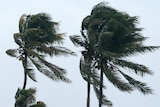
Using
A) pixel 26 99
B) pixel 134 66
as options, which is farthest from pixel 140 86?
pixel 26 99

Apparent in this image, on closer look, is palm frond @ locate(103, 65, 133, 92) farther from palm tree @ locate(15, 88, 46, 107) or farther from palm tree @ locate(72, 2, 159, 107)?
palm tree @ locate(15, 88, 46, 107)

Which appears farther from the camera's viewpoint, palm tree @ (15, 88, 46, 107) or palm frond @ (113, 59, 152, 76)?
palm frond @ (113, 59, 152, 76)

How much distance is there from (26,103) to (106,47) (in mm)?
6736

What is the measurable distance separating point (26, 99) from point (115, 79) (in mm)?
6107

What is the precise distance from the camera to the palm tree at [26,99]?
139ft

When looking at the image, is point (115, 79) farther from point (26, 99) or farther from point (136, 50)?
point (26, 99)

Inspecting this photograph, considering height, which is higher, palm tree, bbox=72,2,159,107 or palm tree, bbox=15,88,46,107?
palm tree, bbox=72,2,159,107

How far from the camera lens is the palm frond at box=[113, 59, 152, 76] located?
44.9 m

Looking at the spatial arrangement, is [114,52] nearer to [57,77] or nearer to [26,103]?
[57,77]

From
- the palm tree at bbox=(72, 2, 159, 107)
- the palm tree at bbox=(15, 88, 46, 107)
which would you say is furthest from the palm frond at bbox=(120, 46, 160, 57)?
the palm tree at bbox=(15, 88, 46, 107)

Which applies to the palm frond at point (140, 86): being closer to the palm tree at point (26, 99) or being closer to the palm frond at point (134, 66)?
the palm frond at point (134, 66)

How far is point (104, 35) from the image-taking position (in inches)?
1763

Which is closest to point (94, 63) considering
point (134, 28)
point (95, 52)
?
point (95, 52)

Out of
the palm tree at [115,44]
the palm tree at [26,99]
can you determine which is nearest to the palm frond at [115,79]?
the palm tree at [115,44]
